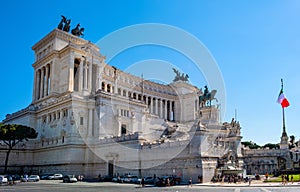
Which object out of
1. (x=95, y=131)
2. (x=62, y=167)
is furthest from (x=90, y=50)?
(x=62, y=167)

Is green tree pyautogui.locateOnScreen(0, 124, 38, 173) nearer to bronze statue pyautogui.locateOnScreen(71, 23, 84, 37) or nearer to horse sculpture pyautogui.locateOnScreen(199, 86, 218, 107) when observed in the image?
bronze statue pyautogui.locateOnScreen(71, 23, 84, 37)

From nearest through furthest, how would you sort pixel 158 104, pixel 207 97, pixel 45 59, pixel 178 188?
pixel 178 188 → pixel 45 59 → pixel 207 97 → pixel 158 104

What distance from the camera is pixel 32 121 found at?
240ft

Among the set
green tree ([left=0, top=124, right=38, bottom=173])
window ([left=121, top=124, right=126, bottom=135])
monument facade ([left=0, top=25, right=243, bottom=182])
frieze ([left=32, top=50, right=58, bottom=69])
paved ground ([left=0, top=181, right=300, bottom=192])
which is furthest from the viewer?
Result: frieze ([left=32, top=50, right=58, bottom=69])

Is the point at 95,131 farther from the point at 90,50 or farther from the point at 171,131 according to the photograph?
the point at 90,50

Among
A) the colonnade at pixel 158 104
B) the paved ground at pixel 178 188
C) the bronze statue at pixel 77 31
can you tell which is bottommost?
the paved ground at pixel 178 188

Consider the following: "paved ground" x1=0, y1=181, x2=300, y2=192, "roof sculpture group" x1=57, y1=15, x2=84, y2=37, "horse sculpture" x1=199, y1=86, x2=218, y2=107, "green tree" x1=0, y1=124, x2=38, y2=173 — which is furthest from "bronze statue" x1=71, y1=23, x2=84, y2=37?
"paved ground" x1=0, y1=181, x2=300, y2=192

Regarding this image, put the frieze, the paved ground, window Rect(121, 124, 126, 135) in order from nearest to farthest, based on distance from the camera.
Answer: the paved ground, window Rect(121, 124, 126, 135), the frieze

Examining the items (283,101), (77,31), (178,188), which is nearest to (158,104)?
(77,31)

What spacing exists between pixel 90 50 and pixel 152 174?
40.5 metres

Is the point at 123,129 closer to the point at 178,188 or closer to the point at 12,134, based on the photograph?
the point at 12,134

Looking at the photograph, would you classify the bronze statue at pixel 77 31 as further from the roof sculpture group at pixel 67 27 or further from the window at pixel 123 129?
the window at pixel 123 129

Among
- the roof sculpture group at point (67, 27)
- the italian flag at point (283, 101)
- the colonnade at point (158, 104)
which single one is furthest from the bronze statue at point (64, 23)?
the italian flag at point (283, 101)

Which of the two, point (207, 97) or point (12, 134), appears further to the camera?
point (207, 97)
